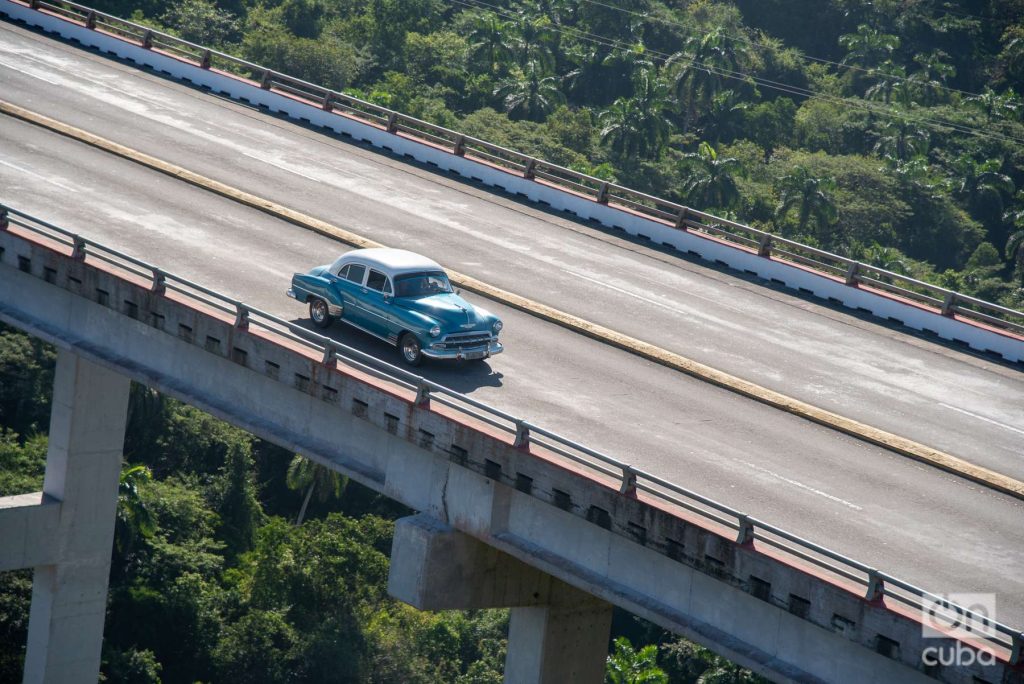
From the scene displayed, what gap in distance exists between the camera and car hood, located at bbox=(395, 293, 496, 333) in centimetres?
2609

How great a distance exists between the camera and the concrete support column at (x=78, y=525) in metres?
32.8

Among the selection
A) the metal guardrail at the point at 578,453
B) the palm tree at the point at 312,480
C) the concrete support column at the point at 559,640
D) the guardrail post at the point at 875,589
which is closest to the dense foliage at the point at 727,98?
the palm tree at the point at 312,480

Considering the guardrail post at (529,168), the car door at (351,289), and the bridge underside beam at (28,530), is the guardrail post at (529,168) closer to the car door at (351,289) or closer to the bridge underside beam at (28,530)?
the car door at (351,289)

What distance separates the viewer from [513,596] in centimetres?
2458

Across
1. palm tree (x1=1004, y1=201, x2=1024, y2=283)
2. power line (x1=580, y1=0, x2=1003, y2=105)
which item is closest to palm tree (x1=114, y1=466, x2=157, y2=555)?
palm tree (x1=1004, y1=201, x2=1024, y2=283)

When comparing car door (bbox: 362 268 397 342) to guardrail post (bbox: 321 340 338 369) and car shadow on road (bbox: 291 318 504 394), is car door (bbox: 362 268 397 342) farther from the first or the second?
guardrail post (bbox: 321 340 338 369)

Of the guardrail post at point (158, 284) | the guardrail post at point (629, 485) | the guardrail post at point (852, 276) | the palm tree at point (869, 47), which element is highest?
the palm tree at point (869, 47)

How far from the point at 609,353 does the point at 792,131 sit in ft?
263

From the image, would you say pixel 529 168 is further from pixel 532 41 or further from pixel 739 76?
pixel 739 76

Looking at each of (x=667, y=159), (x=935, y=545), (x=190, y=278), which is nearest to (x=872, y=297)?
(x=935, y=545)

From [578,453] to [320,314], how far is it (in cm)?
679

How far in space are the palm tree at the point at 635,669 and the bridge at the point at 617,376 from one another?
21.6 m

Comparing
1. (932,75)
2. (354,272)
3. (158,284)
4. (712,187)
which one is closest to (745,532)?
(354,272)

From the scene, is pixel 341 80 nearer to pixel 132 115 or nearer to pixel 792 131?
pixel 792 131
